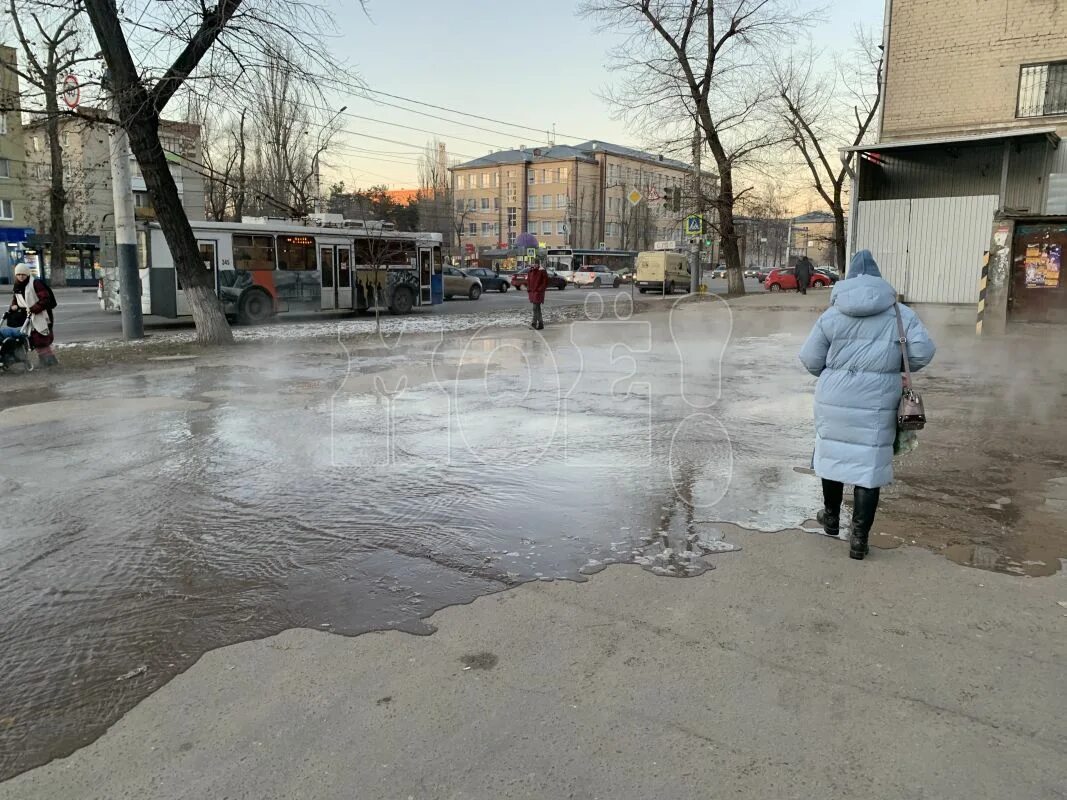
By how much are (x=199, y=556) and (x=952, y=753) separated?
12.9ft

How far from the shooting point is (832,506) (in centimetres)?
486

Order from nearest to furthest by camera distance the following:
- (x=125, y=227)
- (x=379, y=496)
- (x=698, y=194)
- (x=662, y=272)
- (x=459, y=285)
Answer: (x=379, y=496)
(x=125, y=227)
(x=698, y=194)
(x=459, y=285)
(x=662, y=272)

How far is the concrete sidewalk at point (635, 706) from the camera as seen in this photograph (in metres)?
2.61

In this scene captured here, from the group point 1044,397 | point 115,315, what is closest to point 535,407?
point 1044,397

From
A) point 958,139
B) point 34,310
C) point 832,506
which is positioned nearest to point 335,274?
point 34,310

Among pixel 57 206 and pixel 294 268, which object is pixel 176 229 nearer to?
pixel 294 268

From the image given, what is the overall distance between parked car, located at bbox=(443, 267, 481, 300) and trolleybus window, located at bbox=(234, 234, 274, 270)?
15.1m

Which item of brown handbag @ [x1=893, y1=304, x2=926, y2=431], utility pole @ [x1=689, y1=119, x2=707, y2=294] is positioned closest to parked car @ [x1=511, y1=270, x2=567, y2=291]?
utility pole @ [x1=689, y1=119, x2=707, y2=294]

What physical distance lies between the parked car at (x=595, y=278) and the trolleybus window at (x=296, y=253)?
33356 mm

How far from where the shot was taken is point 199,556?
4.58m

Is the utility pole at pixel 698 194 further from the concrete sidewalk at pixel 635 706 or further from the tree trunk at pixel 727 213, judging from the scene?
the concrete sidewalk at pixel 635 706

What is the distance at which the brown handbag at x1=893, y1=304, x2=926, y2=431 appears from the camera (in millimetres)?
4355

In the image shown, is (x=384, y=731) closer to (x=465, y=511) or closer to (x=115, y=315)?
(x=465, y=511)

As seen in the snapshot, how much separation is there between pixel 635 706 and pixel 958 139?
18392 mm
